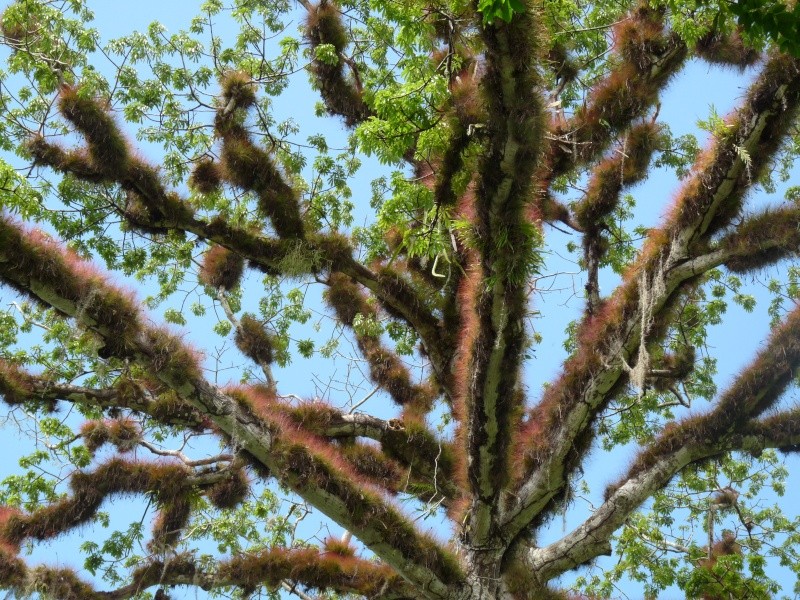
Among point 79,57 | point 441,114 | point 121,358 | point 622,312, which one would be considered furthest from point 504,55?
point 79,57

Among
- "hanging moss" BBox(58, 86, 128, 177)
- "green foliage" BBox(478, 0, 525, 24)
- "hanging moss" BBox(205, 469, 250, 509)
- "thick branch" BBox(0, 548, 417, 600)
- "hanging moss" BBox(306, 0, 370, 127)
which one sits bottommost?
"thick branch" BBox(0, 548, 417, 600)

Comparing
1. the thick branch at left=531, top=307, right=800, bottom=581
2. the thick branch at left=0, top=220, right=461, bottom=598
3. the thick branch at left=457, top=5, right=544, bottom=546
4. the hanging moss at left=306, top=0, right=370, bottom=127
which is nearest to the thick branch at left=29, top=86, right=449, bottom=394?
the thick branch at left=0, top=220, right=461, bottom=598

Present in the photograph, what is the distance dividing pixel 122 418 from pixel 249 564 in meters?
2.31

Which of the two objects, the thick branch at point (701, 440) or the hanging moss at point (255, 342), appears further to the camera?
the hanging moss at point (255, 342)

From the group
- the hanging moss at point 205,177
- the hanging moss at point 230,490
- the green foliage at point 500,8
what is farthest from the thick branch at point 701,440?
the hanging moss at point 205,177

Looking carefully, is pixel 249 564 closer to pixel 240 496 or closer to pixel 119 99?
pixel 240 496

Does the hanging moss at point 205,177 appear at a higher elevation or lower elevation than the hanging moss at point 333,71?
lower

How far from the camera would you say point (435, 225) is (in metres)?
7.06

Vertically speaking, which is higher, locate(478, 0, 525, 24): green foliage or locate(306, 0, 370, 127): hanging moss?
locate(306, 0, 370, 127): hanging moss

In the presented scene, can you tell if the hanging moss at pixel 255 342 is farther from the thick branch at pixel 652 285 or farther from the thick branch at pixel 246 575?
the thick branch at pixel 652 285

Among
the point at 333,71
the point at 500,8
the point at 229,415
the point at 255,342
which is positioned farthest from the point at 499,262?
the point at 333,71

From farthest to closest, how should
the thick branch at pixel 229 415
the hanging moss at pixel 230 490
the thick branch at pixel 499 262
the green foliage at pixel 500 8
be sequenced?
1. the hanging moss at pixel 230 490
2. the thick branch at pixel 229 415
3. the thick branch at pixel 499 262
4. the green foliage at pixel 500 8

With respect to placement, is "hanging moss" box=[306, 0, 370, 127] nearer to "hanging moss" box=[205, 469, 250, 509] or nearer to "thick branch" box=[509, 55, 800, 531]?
"thick branch" box=[509, 55, 800, 531]

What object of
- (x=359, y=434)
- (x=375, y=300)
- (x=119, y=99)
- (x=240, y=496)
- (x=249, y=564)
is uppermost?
(x=119, y=99)
